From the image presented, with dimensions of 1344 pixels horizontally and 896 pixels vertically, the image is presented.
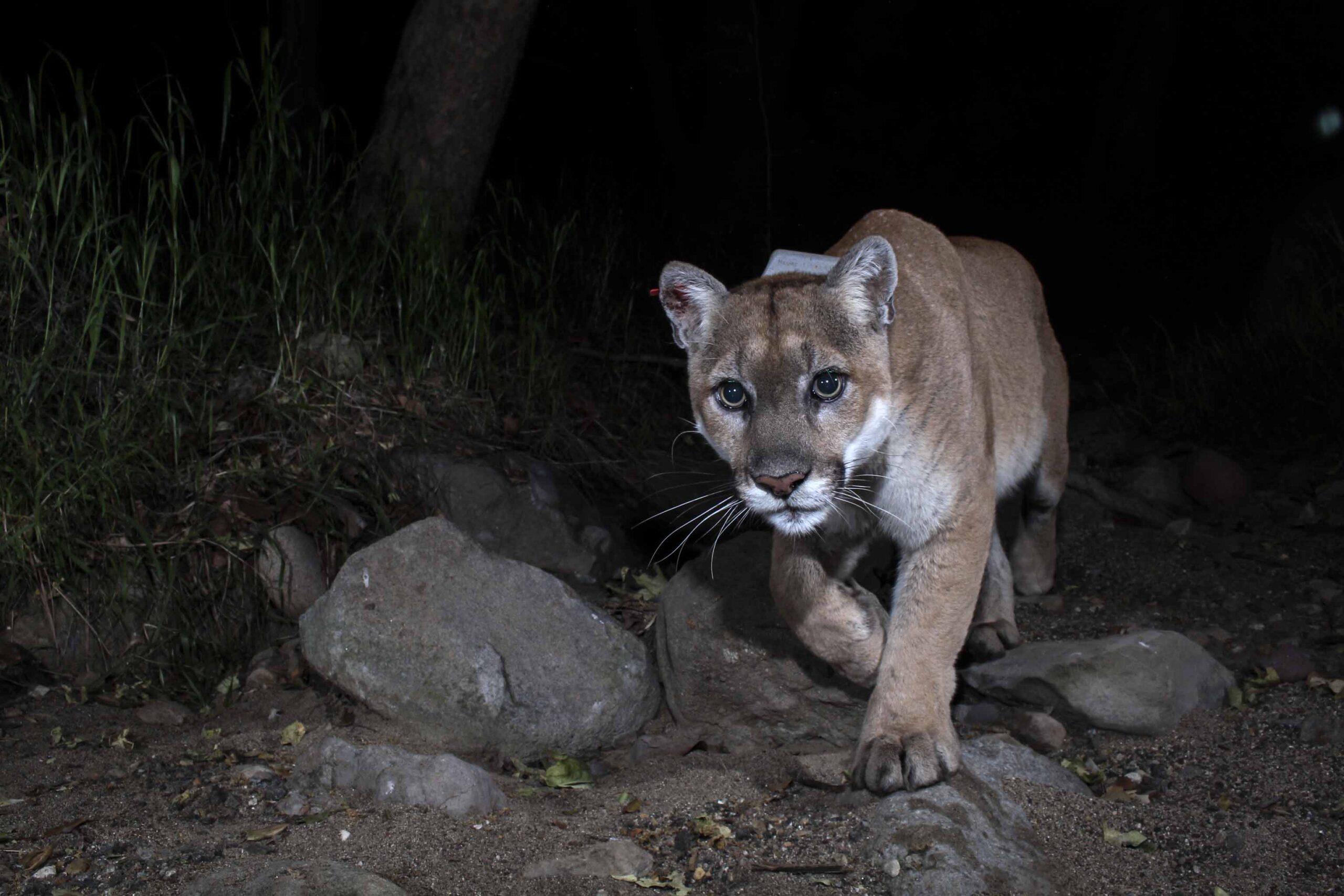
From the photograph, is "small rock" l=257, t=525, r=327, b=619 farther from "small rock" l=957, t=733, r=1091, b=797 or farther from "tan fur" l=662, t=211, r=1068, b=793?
"small rock" l=957, t=733, r=1091, b=797

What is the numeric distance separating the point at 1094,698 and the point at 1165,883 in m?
0.94

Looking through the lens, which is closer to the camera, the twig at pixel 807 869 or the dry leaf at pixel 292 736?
the twig at pixel 807 869

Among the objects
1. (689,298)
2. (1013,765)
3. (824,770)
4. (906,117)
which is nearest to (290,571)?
(689,298)

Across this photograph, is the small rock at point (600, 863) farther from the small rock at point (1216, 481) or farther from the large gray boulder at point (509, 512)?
the small rock at point (1216, 481)

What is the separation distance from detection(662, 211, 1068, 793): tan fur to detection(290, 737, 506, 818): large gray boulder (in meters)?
1.05

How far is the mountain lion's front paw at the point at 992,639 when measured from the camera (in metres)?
4.57

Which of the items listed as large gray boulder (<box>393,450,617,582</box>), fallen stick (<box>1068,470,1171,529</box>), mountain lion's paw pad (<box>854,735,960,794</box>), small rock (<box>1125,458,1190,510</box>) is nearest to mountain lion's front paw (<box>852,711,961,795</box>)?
mountain lion's paw pad (<box>854,735,960,794</box>)

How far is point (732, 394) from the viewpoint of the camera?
3605mm

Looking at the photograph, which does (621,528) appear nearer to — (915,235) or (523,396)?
(523,396)

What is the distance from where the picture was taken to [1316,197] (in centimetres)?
761

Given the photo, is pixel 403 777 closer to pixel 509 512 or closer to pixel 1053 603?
pixel 509 512

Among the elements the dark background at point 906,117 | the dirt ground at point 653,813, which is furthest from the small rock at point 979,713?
the dark background at point 906,117

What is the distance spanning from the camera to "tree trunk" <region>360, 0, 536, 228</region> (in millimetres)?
5855

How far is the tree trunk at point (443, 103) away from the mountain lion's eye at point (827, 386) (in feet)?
9.60
